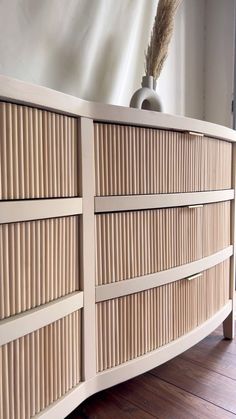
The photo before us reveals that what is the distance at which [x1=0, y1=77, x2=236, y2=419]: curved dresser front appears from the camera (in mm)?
626

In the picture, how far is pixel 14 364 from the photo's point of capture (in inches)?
24.7

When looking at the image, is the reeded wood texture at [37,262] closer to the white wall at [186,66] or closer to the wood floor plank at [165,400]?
the wood floor plank at [165,400]

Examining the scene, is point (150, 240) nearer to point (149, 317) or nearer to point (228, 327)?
point (149, 317)

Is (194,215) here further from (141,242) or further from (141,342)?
(141,342)

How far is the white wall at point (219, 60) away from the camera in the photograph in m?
1.79

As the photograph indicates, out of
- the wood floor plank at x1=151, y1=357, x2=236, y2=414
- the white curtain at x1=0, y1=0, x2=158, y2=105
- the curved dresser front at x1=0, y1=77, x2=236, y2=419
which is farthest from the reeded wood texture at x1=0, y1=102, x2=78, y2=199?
the wood floor plank at x1=151, y1=357, x2=236, y2=414

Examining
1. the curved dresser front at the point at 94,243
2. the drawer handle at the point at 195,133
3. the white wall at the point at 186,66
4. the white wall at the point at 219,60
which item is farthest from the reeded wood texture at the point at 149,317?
the white wall at the point at 219,60

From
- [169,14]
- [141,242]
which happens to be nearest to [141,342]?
[141,242]

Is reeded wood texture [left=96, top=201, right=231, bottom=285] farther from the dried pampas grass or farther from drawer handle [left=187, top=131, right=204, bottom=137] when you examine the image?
the dried pampas grass

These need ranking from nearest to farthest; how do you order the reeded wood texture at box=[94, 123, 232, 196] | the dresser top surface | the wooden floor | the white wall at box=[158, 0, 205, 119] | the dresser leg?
the dresser top surface
the reeded wood texture at box=[94, 123, 232, 196]
the wooden floor
the dresser leg
the white wall at box=[158, 0, 205, 119]

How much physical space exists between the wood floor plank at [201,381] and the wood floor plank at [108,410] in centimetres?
18

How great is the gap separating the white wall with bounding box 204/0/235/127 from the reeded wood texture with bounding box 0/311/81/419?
4.86 ft

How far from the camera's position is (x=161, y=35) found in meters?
1.15

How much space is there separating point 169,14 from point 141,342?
1078 millimetres
